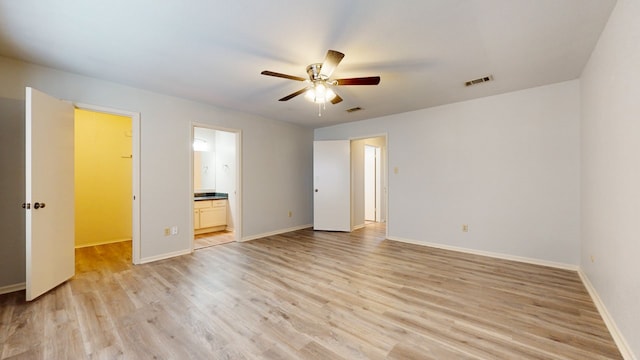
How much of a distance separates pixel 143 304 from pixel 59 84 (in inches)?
107

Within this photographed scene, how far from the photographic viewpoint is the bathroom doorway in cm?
506

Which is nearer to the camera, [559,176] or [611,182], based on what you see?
[611,182]

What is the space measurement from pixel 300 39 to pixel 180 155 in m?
2.68

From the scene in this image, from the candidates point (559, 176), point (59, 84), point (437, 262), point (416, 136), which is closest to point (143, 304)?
point (59, 84)

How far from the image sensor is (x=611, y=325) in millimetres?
1844

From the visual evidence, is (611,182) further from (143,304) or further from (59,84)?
(59,84)

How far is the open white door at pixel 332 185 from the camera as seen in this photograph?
213 inches

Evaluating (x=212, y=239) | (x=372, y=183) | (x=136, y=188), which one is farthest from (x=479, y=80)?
(x=212, y=239)

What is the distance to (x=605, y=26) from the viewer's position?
6.42 ft

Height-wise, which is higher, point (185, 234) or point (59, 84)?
point (59, 84)

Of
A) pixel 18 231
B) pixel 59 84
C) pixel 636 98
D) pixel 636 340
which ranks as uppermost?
pixel 59 84

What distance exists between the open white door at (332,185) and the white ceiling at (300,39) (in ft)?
7.47

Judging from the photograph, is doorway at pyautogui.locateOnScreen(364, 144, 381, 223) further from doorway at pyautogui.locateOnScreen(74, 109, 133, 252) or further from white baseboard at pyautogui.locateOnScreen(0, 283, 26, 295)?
white baseboard at pyautogui.locateOnScreen(0, 283, 26, 295)

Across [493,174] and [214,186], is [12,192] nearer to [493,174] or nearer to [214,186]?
[214,186]
